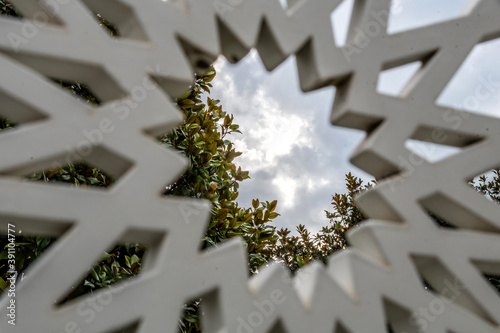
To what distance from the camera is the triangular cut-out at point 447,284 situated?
2.79ft

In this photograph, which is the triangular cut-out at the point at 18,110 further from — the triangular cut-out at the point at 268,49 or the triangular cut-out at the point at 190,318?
the triangular cut-out at the point at 190,318

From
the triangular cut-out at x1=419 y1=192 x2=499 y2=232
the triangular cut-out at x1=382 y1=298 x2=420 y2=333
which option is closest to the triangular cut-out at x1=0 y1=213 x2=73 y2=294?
the triangular cut-out at x1=382 y1=298 x2=420 y2=333

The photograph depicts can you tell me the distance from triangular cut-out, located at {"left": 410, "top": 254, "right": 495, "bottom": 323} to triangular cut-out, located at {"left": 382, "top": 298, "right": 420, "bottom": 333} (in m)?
0.11

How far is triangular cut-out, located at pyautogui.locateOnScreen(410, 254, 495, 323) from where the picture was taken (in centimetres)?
85

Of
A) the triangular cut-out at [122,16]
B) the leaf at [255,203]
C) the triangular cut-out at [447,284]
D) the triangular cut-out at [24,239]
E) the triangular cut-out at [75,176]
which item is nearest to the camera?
the triangular cut-out at [24,239]

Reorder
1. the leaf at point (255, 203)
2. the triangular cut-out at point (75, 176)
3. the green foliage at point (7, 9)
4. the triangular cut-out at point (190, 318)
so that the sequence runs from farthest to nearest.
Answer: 1. the leaf at point (255, 203)
2. the green foliage at point (7, 9)
3. the triangular cut-out at point (190, 318)
4. the triangular cut-out at point (75, 176)

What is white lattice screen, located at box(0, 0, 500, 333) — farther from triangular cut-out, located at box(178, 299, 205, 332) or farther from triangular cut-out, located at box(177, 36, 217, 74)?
triangular cut-out, located at box(178, 299, 205, 332)

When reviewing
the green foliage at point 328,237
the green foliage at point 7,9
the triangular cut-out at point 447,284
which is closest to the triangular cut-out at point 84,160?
the triangular cut-out at point 447,284

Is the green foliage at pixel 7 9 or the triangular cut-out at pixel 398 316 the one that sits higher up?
the green foliage at pixel 7 9

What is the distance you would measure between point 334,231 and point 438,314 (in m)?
2.57

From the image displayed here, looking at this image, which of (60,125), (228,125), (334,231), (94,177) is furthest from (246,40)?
(334,231)

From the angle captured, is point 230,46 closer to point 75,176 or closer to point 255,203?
point 75,176

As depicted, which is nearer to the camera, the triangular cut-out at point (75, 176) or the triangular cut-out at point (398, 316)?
the triangular cut-out at point (398, 316)

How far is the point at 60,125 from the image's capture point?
2.10ft
